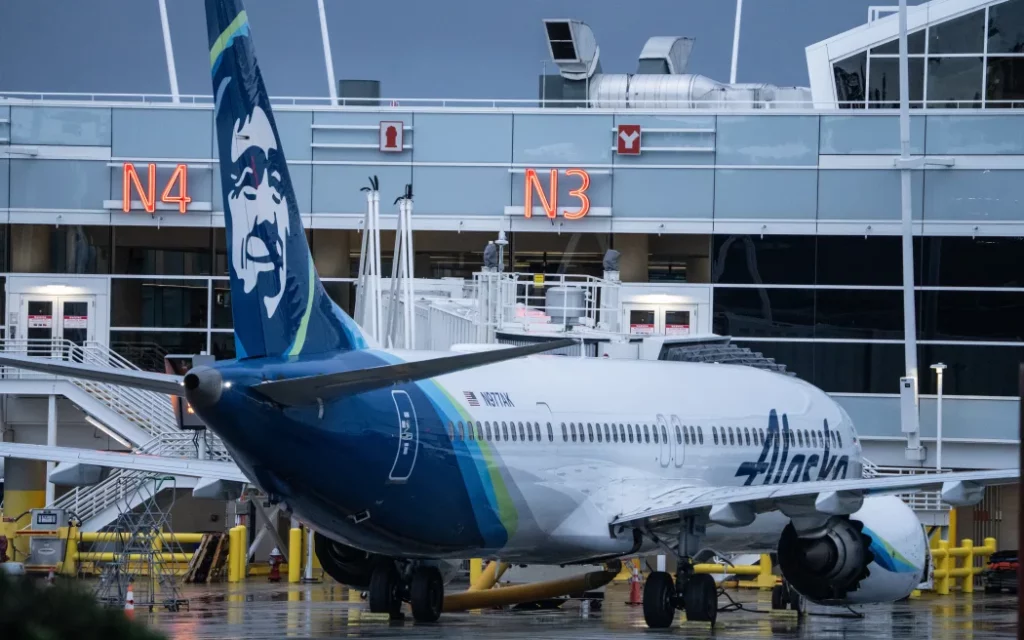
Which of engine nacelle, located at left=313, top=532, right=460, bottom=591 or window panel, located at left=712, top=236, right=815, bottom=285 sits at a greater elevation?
window panel, located at left=712, top=236, right=815, bottom=285

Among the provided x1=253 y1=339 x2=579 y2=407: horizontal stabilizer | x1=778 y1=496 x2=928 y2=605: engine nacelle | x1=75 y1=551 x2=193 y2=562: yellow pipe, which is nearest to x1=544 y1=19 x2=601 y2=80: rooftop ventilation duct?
x1=75 y1=551 x2=193 y2=562: yellow pipe

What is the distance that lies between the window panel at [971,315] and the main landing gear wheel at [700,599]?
20236 mm

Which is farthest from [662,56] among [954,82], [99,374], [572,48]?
[99,374]

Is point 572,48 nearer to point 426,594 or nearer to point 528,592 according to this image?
point 528,592

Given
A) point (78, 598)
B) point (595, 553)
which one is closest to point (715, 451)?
point (595, 553)

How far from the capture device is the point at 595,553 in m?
23.0

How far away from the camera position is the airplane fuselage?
17422mm

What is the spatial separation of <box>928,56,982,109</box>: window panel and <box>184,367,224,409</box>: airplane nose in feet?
97.2

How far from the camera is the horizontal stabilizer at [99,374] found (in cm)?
1538

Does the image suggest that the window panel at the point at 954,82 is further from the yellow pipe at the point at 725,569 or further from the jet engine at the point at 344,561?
the jet engine at the point at 344,561

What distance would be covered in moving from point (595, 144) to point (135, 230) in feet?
40.4

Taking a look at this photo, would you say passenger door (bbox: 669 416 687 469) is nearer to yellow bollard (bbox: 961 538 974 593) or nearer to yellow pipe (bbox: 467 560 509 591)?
yellow pipe (bbox: 467 560 509 591)

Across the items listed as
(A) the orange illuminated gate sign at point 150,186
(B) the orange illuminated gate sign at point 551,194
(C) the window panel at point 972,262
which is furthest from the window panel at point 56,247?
(C) the window panel at point 972,262

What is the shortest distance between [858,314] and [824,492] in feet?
69.9
